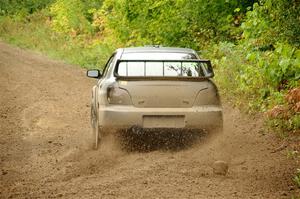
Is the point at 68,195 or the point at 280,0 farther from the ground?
the point at 280,0

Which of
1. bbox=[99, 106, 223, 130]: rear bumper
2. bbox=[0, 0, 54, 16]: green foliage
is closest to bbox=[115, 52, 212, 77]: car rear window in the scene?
bbox=[99, 106, 223, 130]: rear bumper

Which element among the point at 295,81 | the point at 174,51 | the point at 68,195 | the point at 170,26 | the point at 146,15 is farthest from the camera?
the point at 146,15

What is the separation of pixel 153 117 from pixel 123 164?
85cm

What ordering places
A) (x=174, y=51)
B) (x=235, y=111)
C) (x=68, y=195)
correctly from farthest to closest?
(x=235, y=111)
(x=174, y=51)
(x=68, y=195)

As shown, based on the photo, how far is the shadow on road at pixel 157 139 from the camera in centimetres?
902

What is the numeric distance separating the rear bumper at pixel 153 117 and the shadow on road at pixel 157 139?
0.11m

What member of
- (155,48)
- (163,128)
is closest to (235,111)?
(155,48)

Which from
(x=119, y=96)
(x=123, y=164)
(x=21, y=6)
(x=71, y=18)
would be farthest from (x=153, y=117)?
(x=21, y=6)

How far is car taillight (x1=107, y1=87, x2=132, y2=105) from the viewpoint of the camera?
892cm

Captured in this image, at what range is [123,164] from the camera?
334 inches

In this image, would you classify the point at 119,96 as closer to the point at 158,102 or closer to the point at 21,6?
the point at 158,102

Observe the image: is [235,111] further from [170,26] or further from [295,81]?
[170,26]

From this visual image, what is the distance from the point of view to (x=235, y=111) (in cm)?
1330

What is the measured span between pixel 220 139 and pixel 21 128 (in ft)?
15.4
